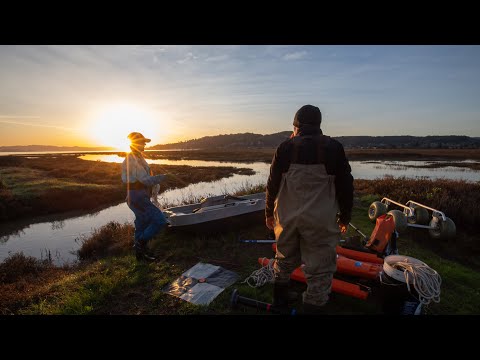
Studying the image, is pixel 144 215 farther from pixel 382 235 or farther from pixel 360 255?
pixel 382 235

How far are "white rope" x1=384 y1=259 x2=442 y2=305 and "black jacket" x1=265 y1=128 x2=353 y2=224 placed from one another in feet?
3.65

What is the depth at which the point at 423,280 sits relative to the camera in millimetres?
3229

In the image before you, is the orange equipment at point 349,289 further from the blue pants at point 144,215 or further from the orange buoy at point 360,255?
the blue pants at point 144,215

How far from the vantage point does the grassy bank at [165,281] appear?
409 cm

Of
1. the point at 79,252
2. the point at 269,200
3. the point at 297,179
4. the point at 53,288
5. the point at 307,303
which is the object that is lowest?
the point at 79,252

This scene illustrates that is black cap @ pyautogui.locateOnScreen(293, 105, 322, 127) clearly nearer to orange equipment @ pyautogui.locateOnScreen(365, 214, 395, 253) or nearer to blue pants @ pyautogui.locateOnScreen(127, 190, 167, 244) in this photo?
orange equipment @ pyautogui.locateOnScreen(365, 214, 395, 253)

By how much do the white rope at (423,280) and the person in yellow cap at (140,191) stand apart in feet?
14.7

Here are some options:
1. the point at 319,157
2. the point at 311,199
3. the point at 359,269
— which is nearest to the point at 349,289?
the point at 359,269

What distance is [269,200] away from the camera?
3.49 meters

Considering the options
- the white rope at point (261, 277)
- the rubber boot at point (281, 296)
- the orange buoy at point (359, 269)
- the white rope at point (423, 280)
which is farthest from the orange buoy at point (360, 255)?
the rubber boot at point (281, 296)

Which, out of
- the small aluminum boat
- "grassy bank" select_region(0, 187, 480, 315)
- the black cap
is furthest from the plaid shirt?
the black cap
